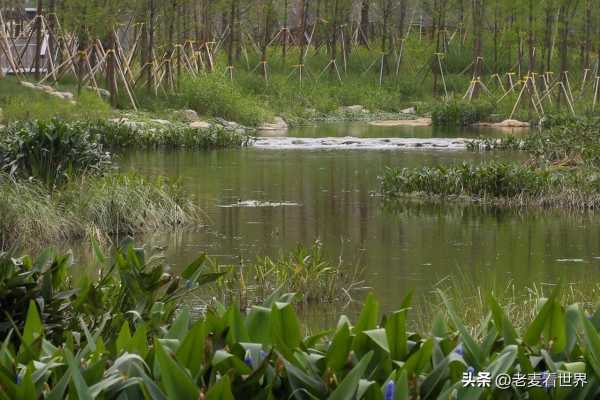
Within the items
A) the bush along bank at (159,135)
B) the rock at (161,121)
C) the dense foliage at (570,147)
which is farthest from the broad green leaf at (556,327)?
the rock at (161,121)

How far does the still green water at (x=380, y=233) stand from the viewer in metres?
11.5

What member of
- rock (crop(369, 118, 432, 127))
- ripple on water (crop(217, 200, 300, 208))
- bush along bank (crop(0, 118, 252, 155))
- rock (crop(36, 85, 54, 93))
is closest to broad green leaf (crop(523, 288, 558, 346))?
ripple on water (crop(217, 200, 300, 208))

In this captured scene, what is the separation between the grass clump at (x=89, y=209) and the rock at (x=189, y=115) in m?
19.0

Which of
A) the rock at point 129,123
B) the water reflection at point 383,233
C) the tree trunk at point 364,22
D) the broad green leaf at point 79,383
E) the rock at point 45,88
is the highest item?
the tree trunk at point 364,22

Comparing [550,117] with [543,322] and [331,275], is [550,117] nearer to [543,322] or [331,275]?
[331,275]

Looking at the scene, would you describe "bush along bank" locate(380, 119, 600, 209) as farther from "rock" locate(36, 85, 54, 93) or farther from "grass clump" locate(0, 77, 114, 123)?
"rock" locate(36, 85, 54, 93)

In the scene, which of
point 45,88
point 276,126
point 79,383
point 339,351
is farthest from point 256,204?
point 276,126

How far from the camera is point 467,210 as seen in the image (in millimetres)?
16266

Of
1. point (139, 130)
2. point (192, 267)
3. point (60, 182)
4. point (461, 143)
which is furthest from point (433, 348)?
point (461, 143)

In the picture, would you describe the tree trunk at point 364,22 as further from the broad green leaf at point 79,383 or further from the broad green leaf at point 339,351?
the broad green leaf at point 79,383

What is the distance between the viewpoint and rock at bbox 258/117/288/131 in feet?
120

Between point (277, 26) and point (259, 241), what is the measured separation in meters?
44.9

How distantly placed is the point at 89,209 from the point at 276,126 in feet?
80.5

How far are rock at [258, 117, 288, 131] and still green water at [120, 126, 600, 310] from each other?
1463cm
